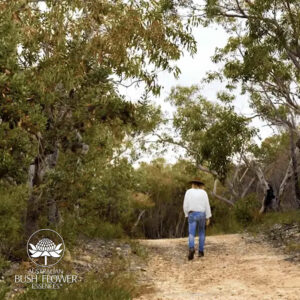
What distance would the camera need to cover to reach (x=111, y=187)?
1316 centimetres

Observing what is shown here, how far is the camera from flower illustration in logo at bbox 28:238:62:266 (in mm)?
7457

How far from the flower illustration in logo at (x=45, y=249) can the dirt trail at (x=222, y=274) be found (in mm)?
1677

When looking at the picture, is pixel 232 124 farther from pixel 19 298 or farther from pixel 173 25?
pixel 19 298

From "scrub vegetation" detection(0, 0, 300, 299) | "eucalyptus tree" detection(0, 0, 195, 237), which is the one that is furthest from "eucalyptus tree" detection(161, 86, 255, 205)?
"eucalyptus tree" detection(0, 0, 195, 237)

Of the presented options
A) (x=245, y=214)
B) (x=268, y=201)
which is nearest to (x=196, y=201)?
(x=245, y=214)

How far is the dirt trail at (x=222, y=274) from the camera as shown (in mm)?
6277

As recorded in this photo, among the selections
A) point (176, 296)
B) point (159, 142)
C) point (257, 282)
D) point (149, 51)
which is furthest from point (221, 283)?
point (159, 142)

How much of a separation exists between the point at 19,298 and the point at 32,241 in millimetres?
3340

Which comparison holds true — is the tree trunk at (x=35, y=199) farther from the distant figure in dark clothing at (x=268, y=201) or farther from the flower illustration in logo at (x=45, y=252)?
the distant figure in dark clothing at (x=268, y=201)

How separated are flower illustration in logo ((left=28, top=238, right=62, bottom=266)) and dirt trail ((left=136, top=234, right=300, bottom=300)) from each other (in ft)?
5.50

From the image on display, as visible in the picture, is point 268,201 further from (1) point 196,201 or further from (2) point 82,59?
(2) point 82,59

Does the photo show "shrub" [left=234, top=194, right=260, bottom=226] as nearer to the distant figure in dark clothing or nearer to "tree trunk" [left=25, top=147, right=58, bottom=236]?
the distant figure in dark clothing

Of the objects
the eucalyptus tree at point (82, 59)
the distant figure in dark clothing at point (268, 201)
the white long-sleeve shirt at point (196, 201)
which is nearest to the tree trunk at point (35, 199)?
the eucalyptus tree at point (82, 59)

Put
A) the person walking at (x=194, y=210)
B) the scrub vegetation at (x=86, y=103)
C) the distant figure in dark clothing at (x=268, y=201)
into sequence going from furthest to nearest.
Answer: the distant figure in dark clothing at (x=268, y=201) < the person walking at (x=194, y=210) < the scrub vegetation at (x=86, y=103)
